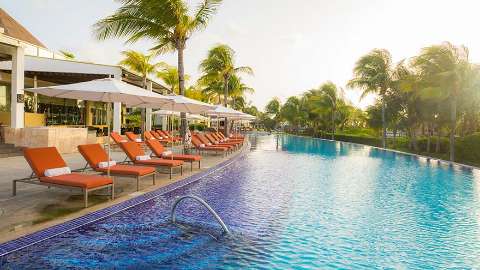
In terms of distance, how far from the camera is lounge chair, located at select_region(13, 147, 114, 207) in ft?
20.8

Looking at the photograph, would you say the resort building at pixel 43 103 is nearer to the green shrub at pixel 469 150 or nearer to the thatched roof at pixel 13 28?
the thatched roof at pixel 13 28

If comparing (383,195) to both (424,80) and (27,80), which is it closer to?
(424,80)

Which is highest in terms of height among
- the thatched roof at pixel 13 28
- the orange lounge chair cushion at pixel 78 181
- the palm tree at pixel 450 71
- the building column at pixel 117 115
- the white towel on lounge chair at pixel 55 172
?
the thatched roof at pixel 13 28

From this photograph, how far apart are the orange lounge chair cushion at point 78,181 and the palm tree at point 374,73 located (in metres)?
26.5

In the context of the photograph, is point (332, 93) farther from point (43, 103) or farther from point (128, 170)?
point (128, 170)

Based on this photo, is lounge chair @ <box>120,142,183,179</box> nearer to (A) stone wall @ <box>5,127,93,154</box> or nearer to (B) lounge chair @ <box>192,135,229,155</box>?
(A) stone wall @ <box>5,127,93,154</box>

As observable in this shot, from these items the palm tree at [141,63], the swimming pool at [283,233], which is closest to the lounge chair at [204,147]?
the swimming pool at [283,233]

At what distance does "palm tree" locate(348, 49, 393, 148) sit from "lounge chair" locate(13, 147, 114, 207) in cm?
2657

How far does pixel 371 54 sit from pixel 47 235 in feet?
102

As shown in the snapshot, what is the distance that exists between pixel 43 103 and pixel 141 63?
7.54 m

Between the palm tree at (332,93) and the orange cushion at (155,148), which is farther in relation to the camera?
the palm tree at (332,93)

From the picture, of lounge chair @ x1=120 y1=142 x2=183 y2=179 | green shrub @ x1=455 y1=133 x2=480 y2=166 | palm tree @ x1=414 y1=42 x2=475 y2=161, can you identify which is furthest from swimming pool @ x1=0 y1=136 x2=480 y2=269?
palm tree @ x1=414 y1=42 x2=475 y2=161

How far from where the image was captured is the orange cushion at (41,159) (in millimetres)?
6766

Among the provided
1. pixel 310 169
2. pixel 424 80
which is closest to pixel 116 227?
pixel 310 169
